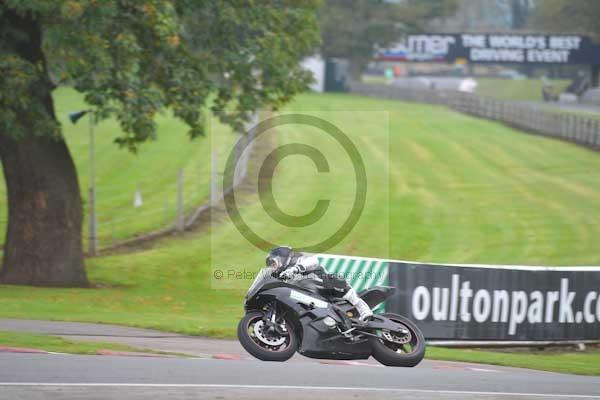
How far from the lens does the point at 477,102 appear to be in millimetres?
67688

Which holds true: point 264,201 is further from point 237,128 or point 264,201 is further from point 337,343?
point 337,343

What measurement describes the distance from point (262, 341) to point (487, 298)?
6.80 meters

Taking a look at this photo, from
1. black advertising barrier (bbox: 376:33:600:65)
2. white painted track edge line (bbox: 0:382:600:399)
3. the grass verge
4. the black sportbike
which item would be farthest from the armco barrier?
black advertising barrier (bbox: 376:33:600:65)

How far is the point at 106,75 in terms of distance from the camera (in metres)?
20.4

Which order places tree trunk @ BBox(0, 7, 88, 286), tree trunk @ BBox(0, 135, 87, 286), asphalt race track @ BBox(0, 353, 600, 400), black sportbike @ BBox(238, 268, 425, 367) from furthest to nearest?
tree trunk @ BBox(0, 135, 87, 286) → tree trunk @ BBox(0, 7, 88, 286) → black sportbike @ BBox(238, 268, 425, 367) → asphalt race track @ BBox(0, 353, 600, 400)

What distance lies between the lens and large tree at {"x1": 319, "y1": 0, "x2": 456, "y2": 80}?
88562 millimetres

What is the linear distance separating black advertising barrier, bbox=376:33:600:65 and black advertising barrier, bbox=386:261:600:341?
205ft

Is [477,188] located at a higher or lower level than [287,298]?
lower

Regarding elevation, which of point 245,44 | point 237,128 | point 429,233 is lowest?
point 429,233

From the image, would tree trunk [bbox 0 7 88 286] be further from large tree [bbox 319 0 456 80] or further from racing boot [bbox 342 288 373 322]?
large tree [bbox 319 0 456 80]

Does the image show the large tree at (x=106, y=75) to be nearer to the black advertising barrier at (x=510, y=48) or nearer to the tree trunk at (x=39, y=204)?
the tree trunk at (x=39, y=204)

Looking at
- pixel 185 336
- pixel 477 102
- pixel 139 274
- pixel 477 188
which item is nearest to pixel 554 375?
pixel 185 336

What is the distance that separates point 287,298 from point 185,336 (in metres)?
4.79

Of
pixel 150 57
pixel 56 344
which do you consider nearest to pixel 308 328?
pixel 56 344
